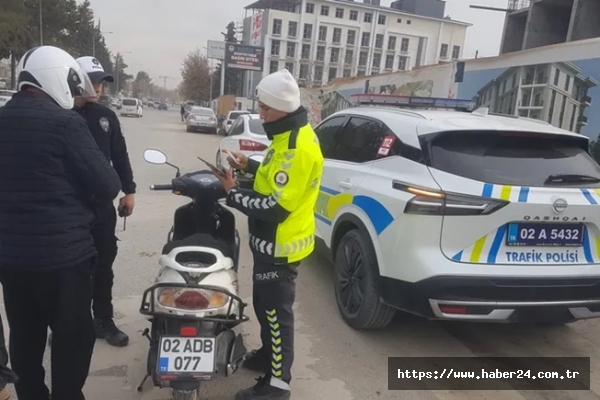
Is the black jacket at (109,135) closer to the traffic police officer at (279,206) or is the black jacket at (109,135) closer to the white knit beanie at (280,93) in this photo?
the traffic police officer at (279,206)

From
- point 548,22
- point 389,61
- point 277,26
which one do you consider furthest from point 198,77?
point 548,22

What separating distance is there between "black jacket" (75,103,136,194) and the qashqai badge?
281 cm

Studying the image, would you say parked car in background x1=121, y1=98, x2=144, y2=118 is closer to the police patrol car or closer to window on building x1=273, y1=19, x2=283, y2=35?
the police patrol car

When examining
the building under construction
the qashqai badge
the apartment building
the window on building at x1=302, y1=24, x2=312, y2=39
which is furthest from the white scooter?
the window on building at x1=302, y1=24, x2=312, y2=39

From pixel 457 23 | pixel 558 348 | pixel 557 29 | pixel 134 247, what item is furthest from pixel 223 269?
pixel 457 23

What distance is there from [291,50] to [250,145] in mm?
73362

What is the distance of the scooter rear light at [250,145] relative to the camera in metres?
9.81

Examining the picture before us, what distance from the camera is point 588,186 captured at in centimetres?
330

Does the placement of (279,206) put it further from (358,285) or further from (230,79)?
(230,79)

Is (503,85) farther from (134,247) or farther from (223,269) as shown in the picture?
(223,269)

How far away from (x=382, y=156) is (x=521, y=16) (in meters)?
36.0

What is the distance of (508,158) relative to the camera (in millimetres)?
3330

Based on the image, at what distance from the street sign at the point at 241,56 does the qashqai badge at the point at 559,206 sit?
53.5m

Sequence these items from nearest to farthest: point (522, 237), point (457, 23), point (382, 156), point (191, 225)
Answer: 1. point (522, 237)
2. point (191, 225)
3. point (382, 156)
4. point (457, 23)
